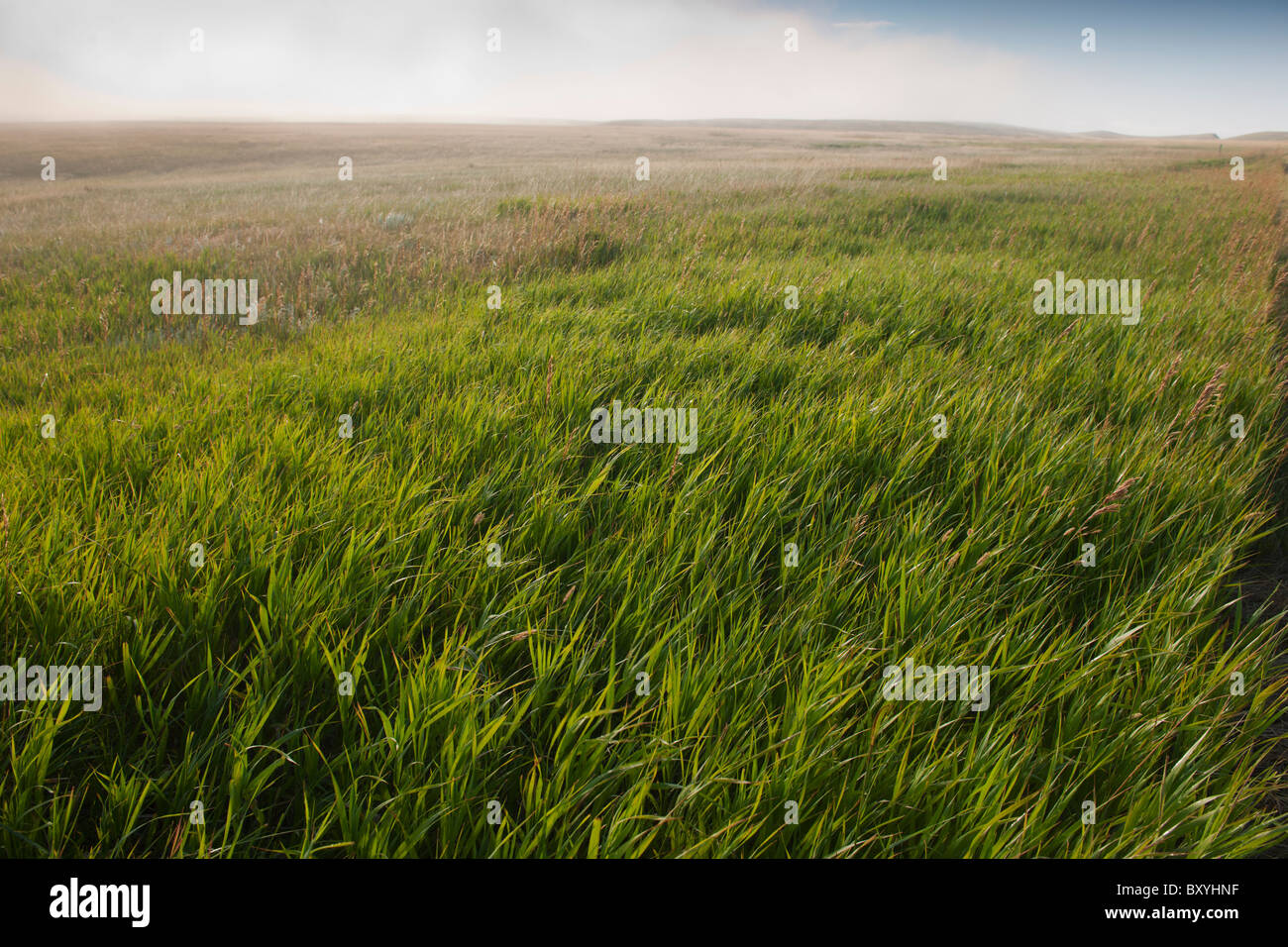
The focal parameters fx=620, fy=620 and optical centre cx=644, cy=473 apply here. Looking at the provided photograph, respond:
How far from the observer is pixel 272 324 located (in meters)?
5.05

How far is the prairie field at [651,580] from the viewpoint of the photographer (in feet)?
4.63

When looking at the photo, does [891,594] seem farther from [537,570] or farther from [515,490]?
[515,490]

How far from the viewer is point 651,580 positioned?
2020 millimetres

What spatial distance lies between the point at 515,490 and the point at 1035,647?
189 cm

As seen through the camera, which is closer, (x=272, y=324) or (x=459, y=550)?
(x=459, y=550)

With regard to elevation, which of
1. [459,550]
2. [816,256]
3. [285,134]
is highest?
[285,134]

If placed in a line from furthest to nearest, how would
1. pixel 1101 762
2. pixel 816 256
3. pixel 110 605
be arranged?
1. pixel 816 256
2. pixel 110 605
3. pixel 1101 762

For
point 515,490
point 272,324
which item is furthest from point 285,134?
point 515,490

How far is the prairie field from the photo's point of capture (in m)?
1.41

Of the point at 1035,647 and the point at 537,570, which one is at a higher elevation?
the point at 537,570
